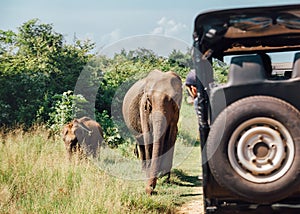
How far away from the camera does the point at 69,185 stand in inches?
313

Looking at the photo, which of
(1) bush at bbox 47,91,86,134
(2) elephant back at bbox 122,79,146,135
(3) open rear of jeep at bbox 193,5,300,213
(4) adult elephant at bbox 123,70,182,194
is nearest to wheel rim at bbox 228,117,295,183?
(3) open rear of jeep at bbox 193,5,300,213

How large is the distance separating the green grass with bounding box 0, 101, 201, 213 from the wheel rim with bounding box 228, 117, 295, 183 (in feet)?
8.80

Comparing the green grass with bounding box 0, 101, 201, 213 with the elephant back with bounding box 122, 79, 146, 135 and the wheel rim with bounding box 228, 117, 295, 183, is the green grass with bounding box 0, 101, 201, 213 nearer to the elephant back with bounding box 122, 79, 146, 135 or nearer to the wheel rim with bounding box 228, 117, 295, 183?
the elephant back with bounding box 122, 79, 146, 135

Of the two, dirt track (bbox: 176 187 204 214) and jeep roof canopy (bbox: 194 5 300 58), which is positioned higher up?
jeep roof canopy (bbox: 194 5 300 58)

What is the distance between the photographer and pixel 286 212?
4410 mm

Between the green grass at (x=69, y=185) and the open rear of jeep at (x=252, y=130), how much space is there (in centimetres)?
249

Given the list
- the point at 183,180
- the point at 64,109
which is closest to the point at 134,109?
the point at 183,180

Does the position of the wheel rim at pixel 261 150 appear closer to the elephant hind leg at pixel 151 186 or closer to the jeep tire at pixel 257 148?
the jeep tire at pixel 257 148

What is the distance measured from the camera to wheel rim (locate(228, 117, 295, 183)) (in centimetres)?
423

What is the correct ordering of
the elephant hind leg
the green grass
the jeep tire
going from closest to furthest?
the jeep tire, the green grass, the elephant hind leg

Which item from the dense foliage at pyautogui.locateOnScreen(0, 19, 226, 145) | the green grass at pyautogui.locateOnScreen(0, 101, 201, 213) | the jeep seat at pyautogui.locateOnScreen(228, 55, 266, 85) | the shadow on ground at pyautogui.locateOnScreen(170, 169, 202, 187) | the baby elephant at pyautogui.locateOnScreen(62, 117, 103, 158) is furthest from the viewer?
the dense foliage at pyautogui.locateOnScreen(0, 19, 226, 145)

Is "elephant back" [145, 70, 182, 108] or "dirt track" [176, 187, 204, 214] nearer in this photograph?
"dirt track" [176, 187, 204, 214]

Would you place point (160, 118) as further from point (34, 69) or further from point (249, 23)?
point (34, 69)

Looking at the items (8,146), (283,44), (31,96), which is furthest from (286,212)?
(31,96)
